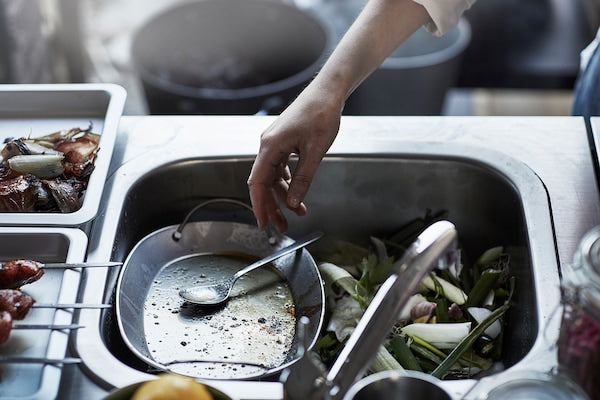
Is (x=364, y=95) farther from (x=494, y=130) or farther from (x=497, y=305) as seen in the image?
(x=497, y=305)

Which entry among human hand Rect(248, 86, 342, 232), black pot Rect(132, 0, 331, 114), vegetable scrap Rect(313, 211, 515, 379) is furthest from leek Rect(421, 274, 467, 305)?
black pot Rect(132, 0, 331, 114)

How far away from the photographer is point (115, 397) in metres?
0.94

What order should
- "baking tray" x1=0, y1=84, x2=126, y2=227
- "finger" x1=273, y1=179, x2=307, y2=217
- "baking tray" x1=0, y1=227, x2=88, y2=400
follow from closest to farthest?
"baking tray" x1=0, y1=227, x2=88, y2=400 → "finger" x1=273, y1=179, x2=307, y2=217 → "baking tray" x1=0, y1=84, x2=126, y2=227

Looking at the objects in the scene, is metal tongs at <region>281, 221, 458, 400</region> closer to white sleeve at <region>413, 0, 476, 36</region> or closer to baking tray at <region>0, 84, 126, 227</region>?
white sleeve at <region>413, 0, 476, 36</region>

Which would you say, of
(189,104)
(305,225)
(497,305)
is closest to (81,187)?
(305,225)

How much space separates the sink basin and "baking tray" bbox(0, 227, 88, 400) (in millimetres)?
55

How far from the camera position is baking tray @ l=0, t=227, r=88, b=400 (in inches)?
40.6

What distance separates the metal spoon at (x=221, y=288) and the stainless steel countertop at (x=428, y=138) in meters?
0.19

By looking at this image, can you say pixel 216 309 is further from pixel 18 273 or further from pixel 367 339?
pixel 367 339

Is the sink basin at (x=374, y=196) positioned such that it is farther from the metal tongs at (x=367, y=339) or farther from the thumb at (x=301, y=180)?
the metal tongs at (x=367, y=339)

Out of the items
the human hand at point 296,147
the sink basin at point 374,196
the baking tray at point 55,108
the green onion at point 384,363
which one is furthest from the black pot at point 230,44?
the green onion at point 384,363

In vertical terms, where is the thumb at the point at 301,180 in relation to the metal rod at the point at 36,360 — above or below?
above

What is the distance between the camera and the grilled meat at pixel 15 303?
1.12m

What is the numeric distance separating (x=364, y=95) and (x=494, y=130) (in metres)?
1.09
